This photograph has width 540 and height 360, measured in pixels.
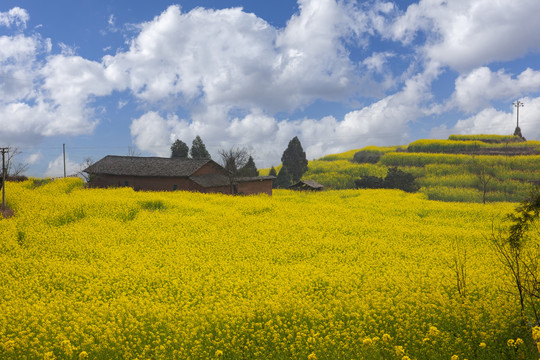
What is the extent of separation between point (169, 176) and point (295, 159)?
987 inches

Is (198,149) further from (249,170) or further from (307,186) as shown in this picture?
(307,186)

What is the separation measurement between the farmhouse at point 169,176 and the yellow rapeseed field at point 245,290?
14.7m

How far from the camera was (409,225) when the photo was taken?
22.3 m

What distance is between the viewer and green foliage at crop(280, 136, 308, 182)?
5784 cm

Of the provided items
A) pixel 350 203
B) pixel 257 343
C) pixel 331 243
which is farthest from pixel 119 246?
pixel 350 203

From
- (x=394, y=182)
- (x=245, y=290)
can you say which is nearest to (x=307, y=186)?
(x=394, y=182)

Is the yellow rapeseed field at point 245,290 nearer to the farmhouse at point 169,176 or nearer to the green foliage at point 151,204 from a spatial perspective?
the green foliage at point 151,204

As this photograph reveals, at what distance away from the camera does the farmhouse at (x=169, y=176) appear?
37438mm

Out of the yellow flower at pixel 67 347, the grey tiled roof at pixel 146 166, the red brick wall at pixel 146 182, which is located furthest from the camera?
the grey tiled roof at pixel 146 166

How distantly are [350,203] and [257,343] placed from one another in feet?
79.5

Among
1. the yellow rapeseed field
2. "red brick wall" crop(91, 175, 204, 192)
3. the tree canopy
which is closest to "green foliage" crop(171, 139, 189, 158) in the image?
the tree canopy

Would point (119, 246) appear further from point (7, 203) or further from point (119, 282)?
point (7, 203)

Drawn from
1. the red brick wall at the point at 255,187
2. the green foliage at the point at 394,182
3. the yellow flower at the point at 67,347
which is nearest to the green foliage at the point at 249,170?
the red brick wall at the point at 255,187

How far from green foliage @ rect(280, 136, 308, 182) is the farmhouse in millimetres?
15615
